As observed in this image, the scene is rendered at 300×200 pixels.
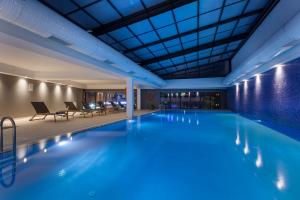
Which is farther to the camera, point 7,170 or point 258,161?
point 258,161

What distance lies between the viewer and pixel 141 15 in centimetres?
651

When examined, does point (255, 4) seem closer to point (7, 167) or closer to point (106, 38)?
point (106, 38)

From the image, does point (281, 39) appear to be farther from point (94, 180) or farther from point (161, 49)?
point (161, 49)

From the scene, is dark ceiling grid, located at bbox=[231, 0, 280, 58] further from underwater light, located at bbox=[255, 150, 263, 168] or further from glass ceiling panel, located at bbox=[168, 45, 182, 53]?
underwater light, located at bbox=[255, 150, 263, 168]

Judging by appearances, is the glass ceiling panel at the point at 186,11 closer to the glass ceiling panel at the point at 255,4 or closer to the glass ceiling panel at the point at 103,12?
the glass ceiling panel at the point at 103,12

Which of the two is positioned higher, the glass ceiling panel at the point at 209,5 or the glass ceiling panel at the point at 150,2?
the glass ceiling panel at the point at 209,5

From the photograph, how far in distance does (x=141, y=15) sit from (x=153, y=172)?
16.5 feet

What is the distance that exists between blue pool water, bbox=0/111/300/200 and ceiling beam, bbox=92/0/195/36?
3.99 metres

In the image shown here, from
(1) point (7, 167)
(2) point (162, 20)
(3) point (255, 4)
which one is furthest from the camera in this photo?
(3) point (255, 4)

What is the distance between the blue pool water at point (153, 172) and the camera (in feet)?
8.65

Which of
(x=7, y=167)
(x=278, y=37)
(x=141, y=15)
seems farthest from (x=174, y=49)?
(x=7, y=167)

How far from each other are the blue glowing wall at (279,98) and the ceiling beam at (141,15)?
445 centimetres

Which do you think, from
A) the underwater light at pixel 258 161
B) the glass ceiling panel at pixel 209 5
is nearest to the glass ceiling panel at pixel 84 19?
the glass ceiling panel at pixel 209 5

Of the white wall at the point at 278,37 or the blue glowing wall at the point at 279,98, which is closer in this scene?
the white wall at the point at 278,37
